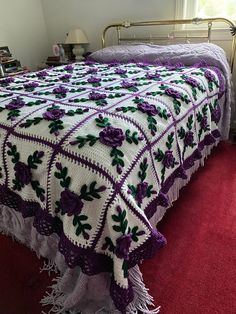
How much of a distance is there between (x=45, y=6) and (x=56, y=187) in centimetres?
335

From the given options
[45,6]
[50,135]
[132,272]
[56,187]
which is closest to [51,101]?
[50,135]

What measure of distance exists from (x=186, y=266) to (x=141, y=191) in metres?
0.55

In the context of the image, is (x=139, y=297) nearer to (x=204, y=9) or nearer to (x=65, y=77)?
(x=65, y=77)

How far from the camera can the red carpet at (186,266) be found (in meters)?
1.10

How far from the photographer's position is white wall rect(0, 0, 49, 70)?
3.04 meters

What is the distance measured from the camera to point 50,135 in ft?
3.18

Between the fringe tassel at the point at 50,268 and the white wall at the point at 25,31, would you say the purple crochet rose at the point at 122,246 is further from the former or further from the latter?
the white wall at the point at 25,31

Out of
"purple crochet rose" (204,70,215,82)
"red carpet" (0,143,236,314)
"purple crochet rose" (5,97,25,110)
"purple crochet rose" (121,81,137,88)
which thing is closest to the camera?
"red carpet" (0,143,236,314)

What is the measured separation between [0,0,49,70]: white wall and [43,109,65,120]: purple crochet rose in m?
2.53

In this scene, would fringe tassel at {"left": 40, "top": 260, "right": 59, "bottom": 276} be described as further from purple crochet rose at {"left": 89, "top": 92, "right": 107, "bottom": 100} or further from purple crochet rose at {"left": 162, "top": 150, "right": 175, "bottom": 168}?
purple crochet rose at {"left": 89, "top": 92, "right": 107, "bottom": 100}

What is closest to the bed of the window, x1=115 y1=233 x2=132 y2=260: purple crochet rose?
x1=115 y1=233 x2=132 y2=260: purple crochet rose

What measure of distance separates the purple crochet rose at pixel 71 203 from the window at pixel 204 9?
7.84 feet

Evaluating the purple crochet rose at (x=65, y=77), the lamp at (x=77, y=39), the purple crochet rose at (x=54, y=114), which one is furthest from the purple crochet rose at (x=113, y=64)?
the purple crochet rose at (x=54, y=114)

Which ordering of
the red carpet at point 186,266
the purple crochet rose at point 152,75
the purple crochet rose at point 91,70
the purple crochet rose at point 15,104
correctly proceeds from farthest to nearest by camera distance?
the purple crochet rose at point 91,70 < the purple crochet rose at point 152,75 < the purple crochet rose at point 15,104 < the red carpet at point 186,266
